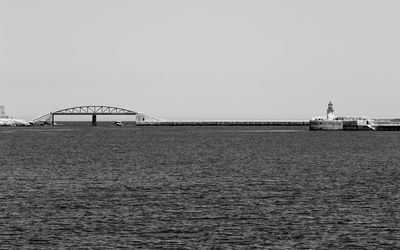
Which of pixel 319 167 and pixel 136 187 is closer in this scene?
pixel 136 187

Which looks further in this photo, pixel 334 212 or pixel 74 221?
pixel 334 212

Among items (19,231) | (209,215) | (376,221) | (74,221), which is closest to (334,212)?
(376,221)

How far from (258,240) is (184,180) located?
35.9 meters

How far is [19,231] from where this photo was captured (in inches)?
1822

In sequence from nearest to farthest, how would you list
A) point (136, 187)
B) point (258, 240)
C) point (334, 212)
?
point (258, 240) < point (334, 212) < point (136, 187)

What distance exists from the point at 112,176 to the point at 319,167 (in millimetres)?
30123

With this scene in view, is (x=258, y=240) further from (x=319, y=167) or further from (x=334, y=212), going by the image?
(x=319, y=167)

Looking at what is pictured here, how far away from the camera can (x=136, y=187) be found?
2852 inches

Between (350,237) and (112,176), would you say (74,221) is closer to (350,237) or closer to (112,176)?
(350,237)

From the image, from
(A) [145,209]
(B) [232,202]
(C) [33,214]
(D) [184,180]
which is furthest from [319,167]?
(C) [33,214]

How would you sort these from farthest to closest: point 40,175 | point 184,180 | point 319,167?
point 319,167
point 40,175
point 184,180

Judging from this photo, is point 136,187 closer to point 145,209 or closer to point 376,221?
point 145,209

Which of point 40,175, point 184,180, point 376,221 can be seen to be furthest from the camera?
point 40,175

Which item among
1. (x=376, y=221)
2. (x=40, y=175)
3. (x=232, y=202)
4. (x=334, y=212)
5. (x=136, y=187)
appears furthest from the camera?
(x=40, y=175)
